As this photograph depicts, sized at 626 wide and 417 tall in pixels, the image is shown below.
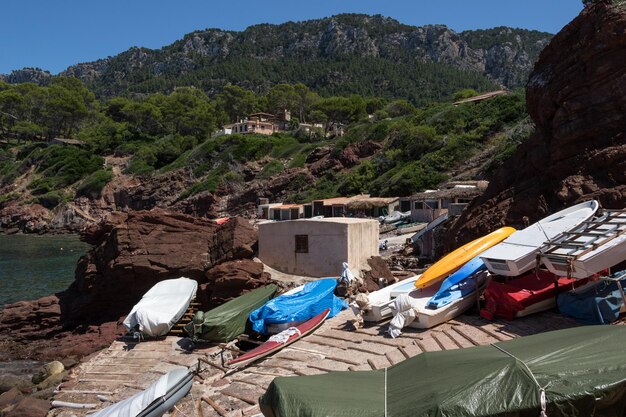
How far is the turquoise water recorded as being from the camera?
2912 centimetres

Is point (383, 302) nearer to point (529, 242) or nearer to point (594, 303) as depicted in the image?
point (529, 242)

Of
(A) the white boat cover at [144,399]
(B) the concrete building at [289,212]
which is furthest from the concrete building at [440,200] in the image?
(A) the white boat cover at [144,399]

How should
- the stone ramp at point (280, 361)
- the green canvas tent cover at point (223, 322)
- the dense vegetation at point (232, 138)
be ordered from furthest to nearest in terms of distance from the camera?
1. the dense vegetation at point (232, 138)
2. the green canvas tent cover at point (223, 322)
3. the stone ramp at point (280, 361)

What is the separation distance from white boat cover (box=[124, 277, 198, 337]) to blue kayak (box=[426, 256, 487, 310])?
290 inches

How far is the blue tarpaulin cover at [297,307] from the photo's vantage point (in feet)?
45.4

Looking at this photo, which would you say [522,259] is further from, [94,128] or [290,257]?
[94,128]

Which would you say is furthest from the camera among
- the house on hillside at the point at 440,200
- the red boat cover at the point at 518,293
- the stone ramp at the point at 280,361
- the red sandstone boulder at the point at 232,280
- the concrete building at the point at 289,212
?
the concrete building at the point at 289,212

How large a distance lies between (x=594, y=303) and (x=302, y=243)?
1070 cm

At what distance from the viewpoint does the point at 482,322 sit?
34.7 ft

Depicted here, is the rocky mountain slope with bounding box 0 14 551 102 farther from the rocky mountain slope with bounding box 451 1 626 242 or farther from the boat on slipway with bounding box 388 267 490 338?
the boat on slipway with bounding box 388 267 490 338

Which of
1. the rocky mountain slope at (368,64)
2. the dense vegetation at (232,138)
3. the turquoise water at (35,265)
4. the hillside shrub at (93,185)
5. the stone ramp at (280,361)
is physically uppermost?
the rocky mountain slope at (368,64)

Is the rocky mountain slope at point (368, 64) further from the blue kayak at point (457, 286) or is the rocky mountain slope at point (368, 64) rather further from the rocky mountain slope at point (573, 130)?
the blue kayak at point (457, 286)

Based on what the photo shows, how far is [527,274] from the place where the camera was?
1150 cm

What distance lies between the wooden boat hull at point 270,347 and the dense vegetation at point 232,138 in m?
33.9
